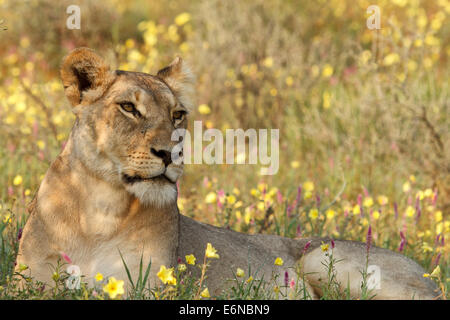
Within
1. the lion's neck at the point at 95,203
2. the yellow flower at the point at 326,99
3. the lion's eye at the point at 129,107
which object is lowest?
the lion's neck at the point at 95,203

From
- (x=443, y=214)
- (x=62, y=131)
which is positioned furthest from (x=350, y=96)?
(x=62, y=131)

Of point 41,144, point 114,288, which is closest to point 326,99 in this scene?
point 41,144

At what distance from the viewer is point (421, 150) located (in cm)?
649

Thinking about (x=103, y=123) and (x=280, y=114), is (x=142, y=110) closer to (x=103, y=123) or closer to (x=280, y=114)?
(x=103, y=123)

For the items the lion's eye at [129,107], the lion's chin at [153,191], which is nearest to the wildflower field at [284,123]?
the lion's chin at [153,191]

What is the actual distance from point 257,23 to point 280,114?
1.16m

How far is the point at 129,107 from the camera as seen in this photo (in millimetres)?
3631

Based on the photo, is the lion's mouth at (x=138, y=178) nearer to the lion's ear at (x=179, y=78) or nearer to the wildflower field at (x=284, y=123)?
the wildflower field at (x=284, y=123)

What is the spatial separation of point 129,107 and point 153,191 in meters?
0.46

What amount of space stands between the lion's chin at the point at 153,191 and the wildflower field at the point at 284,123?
0.44 metres

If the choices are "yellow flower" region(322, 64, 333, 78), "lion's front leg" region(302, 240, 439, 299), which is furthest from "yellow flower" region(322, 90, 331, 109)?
"lion's front leg" region(302, 240, 439, 299)

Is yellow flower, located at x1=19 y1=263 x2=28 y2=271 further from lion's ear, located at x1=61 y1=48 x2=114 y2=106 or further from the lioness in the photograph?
lion's ear, located at x1=61 y1=48 x2=114 y2=106

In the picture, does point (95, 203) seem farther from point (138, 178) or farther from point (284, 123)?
point (284, 123)

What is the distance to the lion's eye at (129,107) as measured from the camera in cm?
361
